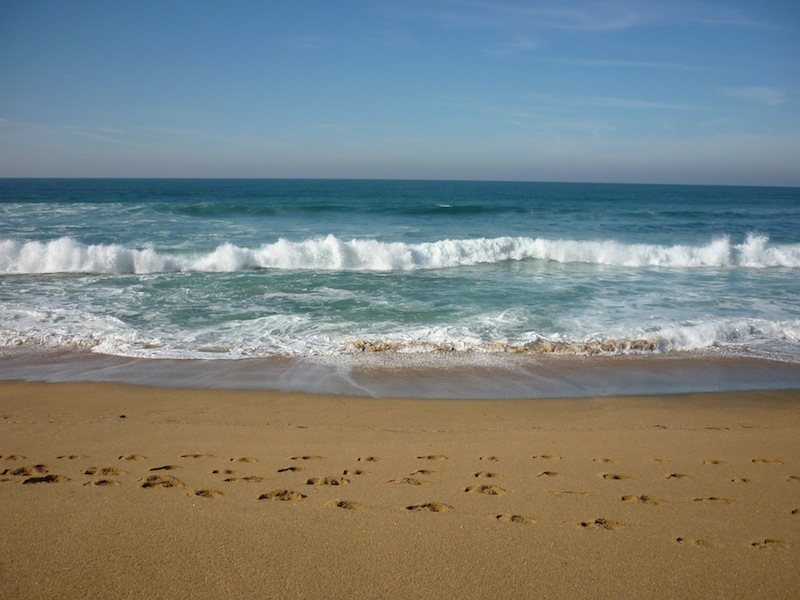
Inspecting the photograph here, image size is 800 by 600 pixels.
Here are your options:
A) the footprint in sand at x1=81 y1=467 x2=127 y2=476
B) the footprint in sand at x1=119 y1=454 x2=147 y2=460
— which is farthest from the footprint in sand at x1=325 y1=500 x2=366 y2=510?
the footprint in sand at x1=119 y1=454 x2=147 y2=460

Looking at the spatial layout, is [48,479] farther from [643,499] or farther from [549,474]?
[643,499]

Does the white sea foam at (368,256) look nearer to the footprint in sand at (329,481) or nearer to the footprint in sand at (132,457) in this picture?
the footprint in sand at (132,457)

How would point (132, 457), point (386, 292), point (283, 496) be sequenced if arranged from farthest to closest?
point (386, 292), point (132, 457), point (283, 496)

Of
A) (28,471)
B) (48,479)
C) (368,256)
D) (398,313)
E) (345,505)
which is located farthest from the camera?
(368,256)

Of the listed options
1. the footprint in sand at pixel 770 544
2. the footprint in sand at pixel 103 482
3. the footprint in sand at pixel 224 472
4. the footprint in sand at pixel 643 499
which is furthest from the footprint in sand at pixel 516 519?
the footprint in sand at pixel 103 482

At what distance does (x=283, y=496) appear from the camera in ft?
12.3

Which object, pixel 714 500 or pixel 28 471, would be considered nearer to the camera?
pixel 714 500

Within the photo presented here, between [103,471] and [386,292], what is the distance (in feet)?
28.8

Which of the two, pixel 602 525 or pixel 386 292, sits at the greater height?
pixel 386 292

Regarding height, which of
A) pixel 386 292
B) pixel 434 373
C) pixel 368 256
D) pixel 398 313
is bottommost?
pixel 434 373

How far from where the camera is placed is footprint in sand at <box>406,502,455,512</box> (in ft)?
11.7

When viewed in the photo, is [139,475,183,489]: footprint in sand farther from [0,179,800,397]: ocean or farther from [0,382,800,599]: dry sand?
[0,179,800,397]: ocean

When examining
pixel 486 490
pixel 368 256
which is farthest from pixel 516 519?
pixel 368 256

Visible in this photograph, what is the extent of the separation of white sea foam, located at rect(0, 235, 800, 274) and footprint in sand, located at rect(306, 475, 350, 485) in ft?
42.2
